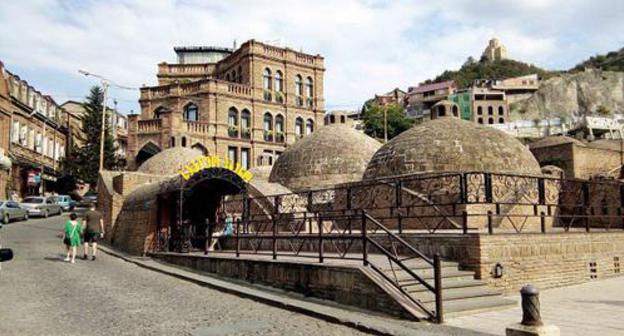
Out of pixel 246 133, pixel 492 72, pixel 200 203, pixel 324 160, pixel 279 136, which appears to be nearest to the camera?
pixel 200 203

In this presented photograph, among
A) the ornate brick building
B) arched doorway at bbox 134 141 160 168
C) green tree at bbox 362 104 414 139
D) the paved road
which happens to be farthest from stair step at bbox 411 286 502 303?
green tree at bbox 362 104 414 139

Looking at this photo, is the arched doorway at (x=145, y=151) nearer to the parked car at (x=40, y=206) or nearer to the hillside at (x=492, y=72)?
the parked car at (x=40, y=206)

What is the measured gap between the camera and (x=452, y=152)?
61.2ft

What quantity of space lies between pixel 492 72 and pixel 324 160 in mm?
110255

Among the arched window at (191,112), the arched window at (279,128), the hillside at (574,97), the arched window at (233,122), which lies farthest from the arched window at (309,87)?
the hillside at (574,97)

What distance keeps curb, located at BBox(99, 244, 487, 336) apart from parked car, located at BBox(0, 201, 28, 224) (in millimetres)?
17793

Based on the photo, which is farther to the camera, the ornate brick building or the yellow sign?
the ornate brick building

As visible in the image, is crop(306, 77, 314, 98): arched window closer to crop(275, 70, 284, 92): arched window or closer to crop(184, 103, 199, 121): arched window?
crop(275, 70, 284, 92): arched window

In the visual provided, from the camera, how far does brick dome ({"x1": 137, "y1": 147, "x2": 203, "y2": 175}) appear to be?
30.0 metres

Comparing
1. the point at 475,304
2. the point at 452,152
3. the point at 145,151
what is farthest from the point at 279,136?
the point at 475,304

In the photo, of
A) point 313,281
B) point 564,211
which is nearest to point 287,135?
point 564,211

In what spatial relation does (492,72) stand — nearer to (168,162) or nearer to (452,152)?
(168,162)

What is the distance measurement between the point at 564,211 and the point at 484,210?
7.68 meters

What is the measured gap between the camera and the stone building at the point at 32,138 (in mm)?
38375
